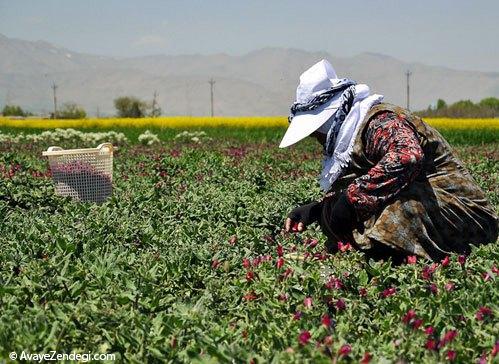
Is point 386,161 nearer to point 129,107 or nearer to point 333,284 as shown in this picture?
point 333,284

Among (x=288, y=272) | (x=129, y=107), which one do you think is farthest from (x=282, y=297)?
(x=129, y=107)

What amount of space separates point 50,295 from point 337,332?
1211 mm

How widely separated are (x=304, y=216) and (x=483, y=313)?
64.1 inches

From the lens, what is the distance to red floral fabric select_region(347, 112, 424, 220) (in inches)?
148

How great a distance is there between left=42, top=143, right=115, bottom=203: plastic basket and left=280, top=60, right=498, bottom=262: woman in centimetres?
364

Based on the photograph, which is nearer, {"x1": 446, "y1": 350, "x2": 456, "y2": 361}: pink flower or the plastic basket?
{"x1": 446, "y1": 350, "x2": 456, "y2": 361}: pink flower

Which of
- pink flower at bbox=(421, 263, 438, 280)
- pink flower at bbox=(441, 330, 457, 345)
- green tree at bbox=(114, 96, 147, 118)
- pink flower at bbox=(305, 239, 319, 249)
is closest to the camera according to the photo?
pink flower at bbox=(441, 330, 457, 345)

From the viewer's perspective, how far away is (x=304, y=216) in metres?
4.36

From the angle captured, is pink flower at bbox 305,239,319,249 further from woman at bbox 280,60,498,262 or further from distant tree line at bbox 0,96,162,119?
distant tree line at bbox 0,96,162,119

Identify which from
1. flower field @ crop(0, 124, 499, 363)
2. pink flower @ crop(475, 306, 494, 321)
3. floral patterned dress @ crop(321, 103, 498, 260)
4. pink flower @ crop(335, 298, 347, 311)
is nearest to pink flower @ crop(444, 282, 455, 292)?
flower field @ crop(0, 124, 499, 363)

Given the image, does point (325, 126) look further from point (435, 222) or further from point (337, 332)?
point (337, 332)

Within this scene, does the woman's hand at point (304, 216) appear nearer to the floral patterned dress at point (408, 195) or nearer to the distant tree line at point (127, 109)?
the floral patterned dress at point (408, 195)

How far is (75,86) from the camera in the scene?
149 m

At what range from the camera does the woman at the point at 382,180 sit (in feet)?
12.8
